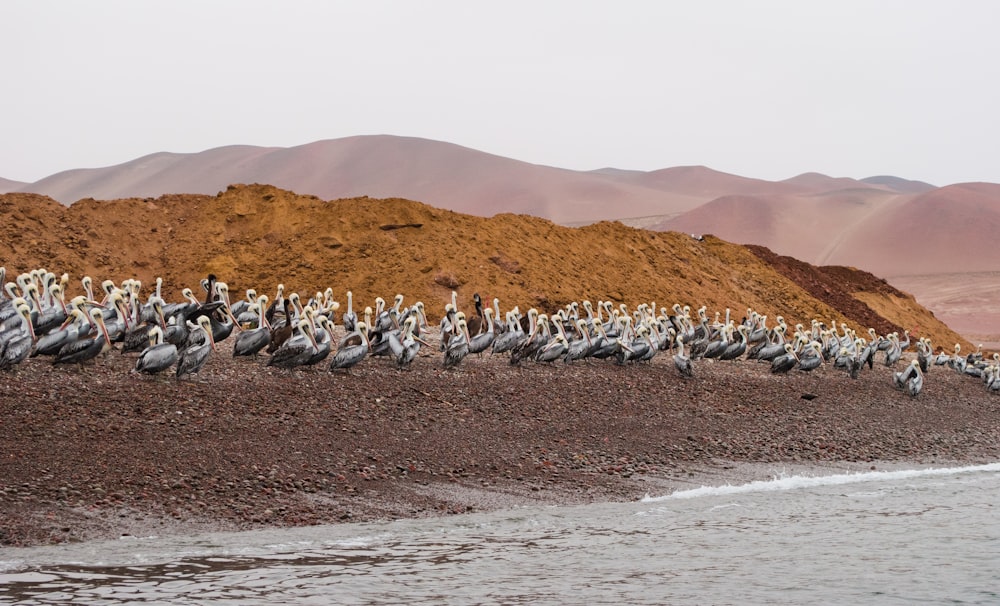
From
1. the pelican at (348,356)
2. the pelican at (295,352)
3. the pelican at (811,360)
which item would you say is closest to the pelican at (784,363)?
the pelican at (811,360)

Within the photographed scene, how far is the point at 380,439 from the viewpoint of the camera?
16172 millimetres

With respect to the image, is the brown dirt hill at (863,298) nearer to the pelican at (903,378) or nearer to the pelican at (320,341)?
the pelican at (903,378)

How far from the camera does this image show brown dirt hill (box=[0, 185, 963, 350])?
3528cm

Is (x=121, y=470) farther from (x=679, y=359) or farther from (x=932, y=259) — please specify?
(x=932, y=259)

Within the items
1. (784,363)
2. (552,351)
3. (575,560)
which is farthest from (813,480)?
(784,363)

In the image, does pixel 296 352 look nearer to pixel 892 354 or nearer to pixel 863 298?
pixel 892 354

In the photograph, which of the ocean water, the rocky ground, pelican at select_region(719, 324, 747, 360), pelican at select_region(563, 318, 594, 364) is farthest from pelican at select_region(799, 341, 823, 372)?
the ocean water

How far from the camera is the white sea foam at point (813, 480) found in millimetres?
15771

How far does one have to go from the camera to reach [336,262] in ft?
119

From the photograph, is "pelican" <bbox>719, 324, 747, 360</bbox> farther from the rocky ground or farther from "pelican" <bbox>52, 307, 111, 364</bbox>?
"pelican" <bbox>52, 307, 111, 364</bbox>

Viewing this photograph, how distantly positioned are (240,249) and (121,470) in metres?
25.2

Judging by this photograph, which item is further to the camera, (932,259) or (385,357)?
(932,259)

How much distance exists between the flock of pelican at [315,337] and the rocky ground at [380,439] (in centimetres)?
35

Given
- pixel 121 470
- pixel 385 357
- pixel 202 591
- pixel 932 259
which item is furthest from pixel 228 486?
pixel 932 259
